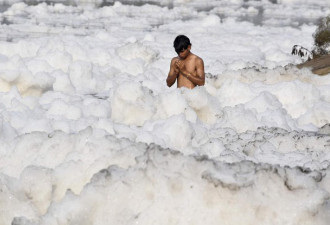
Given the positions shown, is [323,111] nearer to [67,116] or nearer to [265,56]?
[67,116]

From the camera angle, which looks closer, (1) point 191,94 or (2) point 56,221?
(2) point 56,221

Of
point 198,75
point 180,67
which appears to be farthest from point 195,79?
point 180,67

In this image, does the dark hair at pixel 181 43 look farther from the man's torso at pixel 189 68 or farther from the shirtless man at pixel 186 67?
the man's torso at pixel 189 68

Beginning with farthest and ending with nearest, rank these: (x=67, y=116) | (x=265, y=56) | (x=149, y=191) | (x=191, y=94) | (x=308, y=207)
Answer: (x=265, y=56) → (x=67, y=116) → (x=191, y=94) → (x=149, y=191) → (x=308, y=207)

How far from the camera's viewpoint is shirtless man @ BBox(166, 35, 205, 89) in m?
4.07

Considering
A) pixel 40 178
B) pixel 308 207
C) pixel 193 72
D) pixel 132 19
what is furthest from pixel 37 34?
pixel 308 207

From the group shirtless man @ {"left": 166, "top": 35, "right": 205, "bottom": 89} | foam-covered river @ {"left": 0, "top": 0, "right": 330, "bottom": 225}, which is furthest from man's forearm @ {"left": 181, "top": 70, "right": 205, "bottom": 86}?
foam-covered river @ {"left": 0, "top": 0, "right": 330, "bottom": 225}

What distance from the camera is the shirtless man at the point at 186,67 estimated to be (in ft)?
13.4

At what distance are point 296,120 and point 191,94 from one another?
33.3 inches

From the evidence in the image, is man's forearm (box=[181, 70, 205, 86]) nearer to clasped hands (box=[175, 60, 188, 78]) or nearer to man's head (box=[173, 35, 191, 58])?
clasped hands (box=[175, 60, 188, 78])

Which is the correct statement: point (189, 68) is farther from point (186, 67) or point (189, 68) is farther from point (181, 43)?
point (181, 43)

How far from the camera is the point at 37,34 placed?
878cm

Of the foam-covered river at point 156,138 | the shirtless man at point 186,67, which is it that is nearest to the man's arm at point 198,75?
the shirtless man at point 186,67

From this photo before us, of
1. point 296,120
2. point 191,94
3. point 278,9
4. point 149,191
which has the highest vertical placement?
point 149,191
